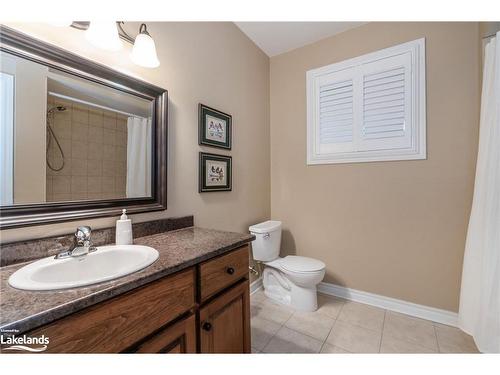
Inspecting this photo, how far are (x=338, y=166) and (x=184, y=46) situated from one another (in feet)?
5.43

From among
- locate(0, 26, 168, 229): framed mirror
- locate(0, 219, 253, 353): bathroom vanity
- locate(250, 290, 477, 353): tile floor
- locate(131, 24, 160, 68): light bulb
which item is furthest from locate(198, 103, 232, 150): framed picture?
locate(250, 290, 477, 353): tile floor

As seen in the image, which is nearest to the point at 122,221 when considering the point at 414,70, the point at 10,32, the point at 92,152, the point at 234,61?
the point at 92,152

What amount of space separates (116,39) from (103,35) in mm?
52

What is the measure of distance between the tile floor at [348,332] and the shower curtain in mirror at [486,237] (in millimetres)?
228

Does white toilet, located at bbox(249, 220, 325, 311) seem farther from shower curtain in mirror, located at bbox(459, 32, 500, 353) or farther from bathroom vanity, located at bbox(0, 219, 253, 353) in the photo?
shower curtain in mirror, located at bbox(459, 32, 500, 353)

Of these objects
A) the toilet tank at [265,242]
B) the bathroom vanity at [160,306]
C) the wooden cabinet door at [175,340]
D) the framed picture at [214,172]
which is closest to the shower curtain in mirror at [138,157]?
the bathroom vanity at [160,306]

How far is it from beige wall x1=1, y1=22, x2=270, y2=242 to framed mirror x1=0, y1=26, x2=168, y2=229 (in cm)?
7

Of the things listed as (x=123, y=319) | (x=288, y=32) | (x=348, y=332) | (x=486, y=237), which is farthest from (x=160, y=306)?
(x=288, y=32)

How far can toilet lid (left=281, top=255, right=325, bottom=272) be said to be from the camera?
1819 mm

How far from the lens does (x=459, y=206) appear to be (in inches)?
64.0

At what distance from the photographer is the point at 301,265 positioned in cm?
189

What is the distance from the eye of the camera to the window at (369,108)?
1758 millimetres

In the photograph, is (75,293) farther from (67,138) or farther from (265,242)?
(265,242)

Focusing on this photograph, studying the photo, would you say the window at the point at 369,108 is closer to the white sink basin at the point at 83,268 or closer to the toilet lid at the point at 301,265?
the toilet lid at the point at 301,265
